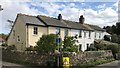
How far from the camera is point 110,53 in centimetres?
3036

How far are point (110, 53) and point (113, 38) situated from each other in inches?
899

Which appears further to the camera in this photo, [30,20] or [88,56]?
[30,20]

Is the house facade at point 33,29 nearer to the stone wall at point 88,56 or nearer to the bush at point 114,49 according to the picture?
the stone wall at point 88,56

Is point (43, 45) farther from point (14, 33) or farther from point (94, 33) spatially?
point (94, 33)

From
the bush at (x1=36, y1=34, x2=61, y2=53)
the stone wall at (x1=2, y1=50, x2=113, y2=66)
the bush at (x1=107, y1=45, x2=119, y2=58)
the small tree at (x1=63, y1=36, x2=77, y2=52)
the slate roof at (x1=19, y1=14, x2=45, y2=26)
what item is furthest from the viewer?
the bush at (x1=107, y1=45, x2=119, y2=58)

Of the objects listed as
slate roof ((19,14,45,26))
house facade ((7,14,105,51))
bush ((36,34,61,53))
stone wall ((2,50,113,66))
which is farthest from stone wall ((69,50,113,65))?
slate roof ((19,14,45,26))

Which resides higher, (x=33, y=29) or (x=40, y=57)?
(x=33, y=29)

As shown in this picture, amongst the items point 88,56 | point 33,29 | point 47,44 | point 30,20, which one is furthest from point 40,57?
point 30,20

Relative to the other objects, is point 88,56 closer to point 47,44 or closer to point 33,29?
point 47,44

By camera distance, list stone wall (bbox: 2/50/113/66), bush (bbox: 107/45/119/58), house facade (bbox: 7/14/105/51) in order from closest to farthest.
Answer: stone wall (bbox: 2/50/113/66)
house facade (bbox: 7/14/105/51)
bush (bbox: 107/45/119/58)

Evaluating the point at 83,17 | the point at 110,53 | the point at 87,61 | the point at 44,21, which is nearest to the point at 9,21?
the point at 83,17

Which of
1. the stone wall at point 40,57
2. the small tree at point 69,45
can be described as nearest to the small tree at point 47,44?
the stone wall at point 40,57

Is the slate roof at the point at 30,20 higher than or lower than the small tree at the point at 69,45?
higher

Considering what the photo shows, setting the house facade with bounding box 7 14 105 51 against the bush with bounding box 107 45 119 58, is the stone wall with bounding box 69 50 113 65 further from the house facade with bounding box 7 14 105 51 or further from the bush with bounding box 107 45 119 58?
the house facade with bounding box 7 14 105 51
